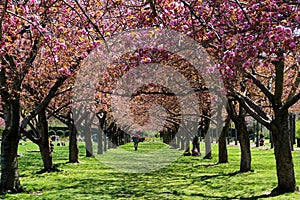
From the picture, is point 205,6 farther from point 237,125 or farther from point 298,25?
point 237,125

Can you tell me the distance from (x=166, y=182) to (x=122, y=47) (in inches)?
223

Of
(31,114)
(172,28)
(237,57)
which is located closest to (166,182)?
(31,114)

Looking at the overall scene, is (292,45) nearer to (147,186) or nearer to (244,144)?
(147,186)

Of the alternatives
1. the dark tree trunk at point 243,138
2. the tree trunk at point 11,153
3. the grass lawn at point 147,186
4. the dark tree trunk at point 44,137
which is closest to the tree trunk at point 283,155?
the grass lawn at point 147,186

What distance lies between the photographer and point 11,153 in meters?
12.8

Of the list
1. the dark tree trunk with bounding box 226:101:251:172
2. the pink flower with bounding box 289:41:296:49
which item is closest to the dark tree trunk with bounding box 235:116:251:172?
the dark tree trunk with bounding box 226:101:251:172

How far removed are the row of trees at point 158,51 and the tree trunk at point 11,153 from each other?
0.03 meters

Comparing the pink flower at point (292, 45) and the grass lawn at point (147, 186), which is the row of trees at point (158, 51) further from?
the grass lawn at point (147, 186)

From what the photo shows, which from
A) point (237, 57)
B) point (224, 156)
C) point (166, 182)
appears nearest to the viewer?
point (237, 57)

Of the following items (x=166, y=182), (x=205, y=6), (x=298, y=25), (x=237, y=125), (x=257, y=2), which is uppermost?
(x=205, y=6)

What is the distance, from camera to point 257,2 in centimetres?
760

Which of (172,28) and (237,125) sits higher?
(172,28)

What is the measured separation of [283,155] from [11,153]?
8.30m

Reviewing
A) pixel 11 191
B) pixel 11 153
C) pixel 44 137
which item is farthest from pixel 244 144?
pixel 11 191
